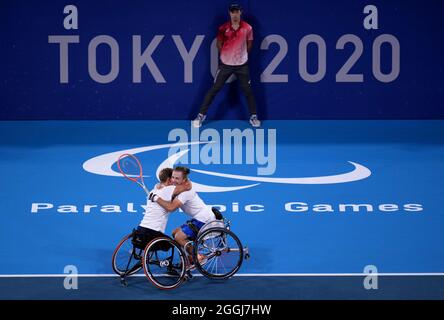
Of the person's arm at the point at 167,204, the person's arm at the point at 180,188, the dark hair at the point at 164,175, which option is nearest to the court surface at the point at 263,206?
the person's arm at the point at 167,204

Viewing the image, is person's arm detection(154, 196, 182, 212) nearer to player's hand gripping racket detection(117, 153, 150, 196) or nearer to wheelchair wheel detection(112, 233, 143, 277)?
wheelchair wheel detection(112, 233, 143, 277)

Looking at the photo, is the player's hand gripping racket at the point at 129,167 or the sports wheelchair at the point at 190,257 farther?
the player's hand gripping racket at the point at 129,167

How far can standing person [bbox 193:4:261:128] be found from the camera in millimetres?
14227

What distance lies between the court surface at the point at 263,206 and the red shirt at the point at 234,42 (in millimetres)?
1064

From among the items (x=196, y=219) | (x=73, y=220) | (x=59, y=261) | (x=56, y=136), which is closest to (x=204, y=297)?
(x=196, y=219)

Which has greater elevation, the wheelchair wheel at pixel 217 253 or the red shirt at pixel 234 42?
A: the red shirt at pixel 234 42

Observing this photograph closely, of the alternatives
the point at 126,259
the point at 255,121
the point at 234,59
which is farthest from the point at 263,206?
the point at 234,59

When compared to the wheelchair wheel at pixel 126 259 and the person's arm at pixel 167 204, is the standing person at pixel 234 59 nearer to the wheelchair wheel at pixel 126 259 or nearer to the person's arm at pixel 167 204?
the wheelchair wheel at pixel 126 259

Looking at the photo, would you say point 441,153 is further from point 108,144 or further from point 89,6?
point 89,6

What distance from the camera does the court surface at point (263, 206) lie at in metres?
8.27

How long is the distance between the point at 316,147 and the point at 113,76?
3.62 m

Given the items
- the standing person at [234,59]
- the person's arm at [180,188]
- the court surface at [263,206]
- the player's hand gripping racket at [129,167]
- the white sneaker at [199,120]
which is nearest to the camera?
the court surface at [263,206]

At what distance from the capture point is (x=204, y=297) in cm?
792

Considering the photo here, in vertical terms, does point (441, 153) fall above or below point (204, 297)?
above
